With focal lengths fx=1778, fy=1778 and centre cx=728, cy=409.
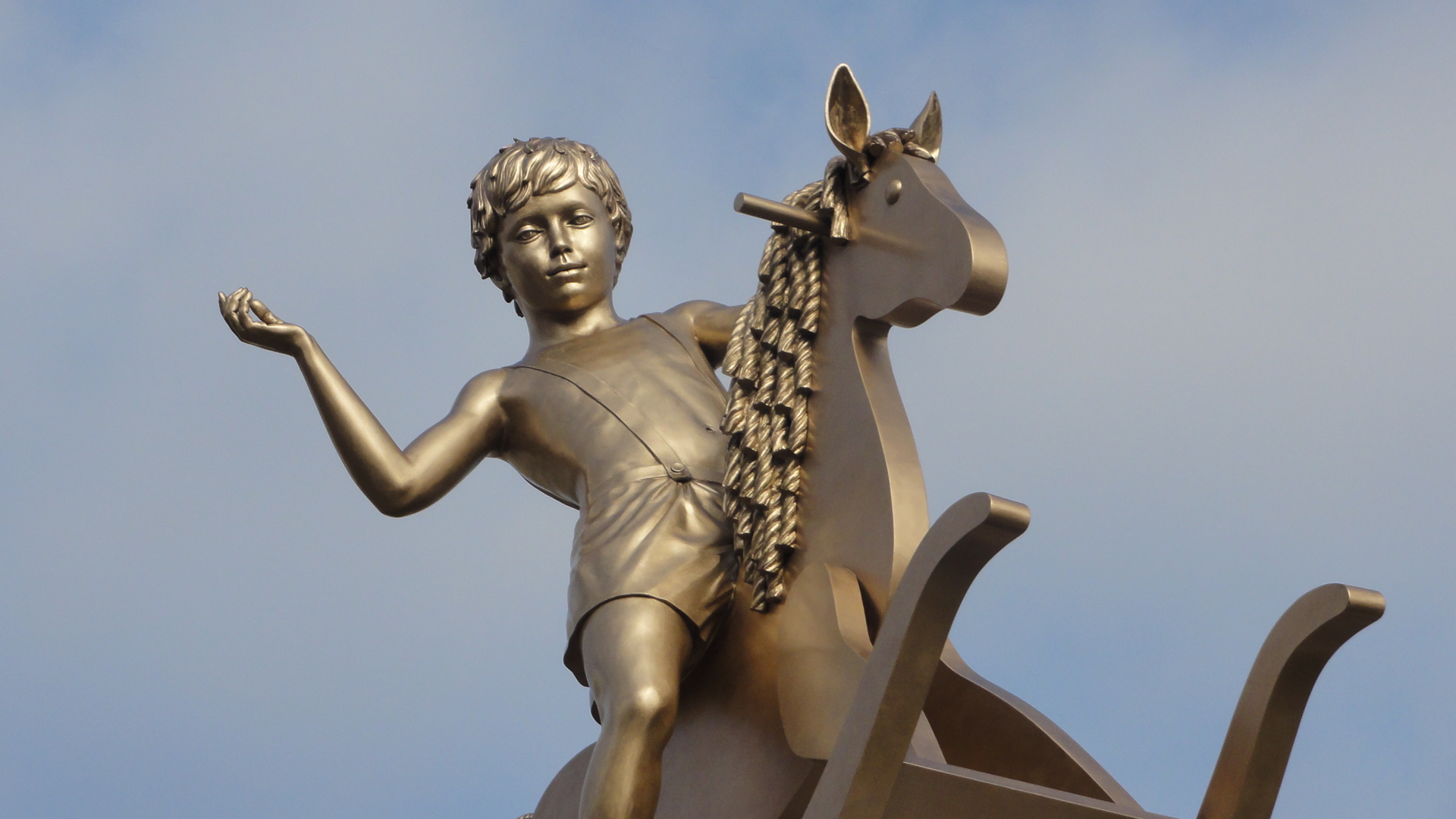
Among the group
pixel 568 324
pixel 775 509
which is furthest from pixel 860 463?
pixel 568 324

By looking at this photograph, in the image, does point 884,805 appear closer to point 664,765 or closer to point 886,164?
point 664,765

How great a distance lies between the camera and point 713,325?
3973 mm

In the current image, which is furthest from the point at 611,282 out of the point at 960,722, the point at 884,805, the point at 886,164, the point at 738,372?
the point at 884,805

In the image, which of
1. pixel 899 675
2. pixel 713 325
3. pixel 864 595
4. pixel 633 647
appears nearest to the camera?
pixel 899 675

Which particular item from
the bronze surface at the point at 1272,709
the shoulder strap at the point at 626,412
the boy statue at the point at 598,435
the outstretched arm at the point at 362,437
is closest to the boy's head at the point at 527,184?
the boy statue at the point at 598,435

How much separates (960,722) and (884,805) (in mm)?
456

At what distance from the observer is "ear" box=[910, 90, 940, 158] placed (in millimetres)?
3375

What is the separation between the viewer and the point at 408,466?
368 cm

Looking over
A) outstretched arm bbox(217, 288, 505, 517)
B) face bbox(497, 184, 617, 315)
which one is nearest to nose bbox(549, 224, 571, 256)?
face bbox(497, 184, 617, 315)

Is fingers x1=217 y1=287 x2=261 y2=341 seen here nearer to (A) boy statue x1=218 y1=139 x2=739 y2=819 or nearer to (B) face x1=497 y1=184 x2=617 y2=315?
(A) boy statue x1=218 y1=139 x2=739 y2=819

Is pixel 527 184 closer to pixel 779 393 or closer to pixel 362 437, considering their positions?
pixel 362 437

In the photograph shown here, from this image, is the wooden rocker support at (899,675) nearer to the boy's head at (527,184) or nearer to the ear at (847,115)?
the ear at (847,115)

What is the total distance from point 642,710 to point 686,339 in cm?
99

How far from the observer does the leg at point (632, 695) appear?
323 centimetres
